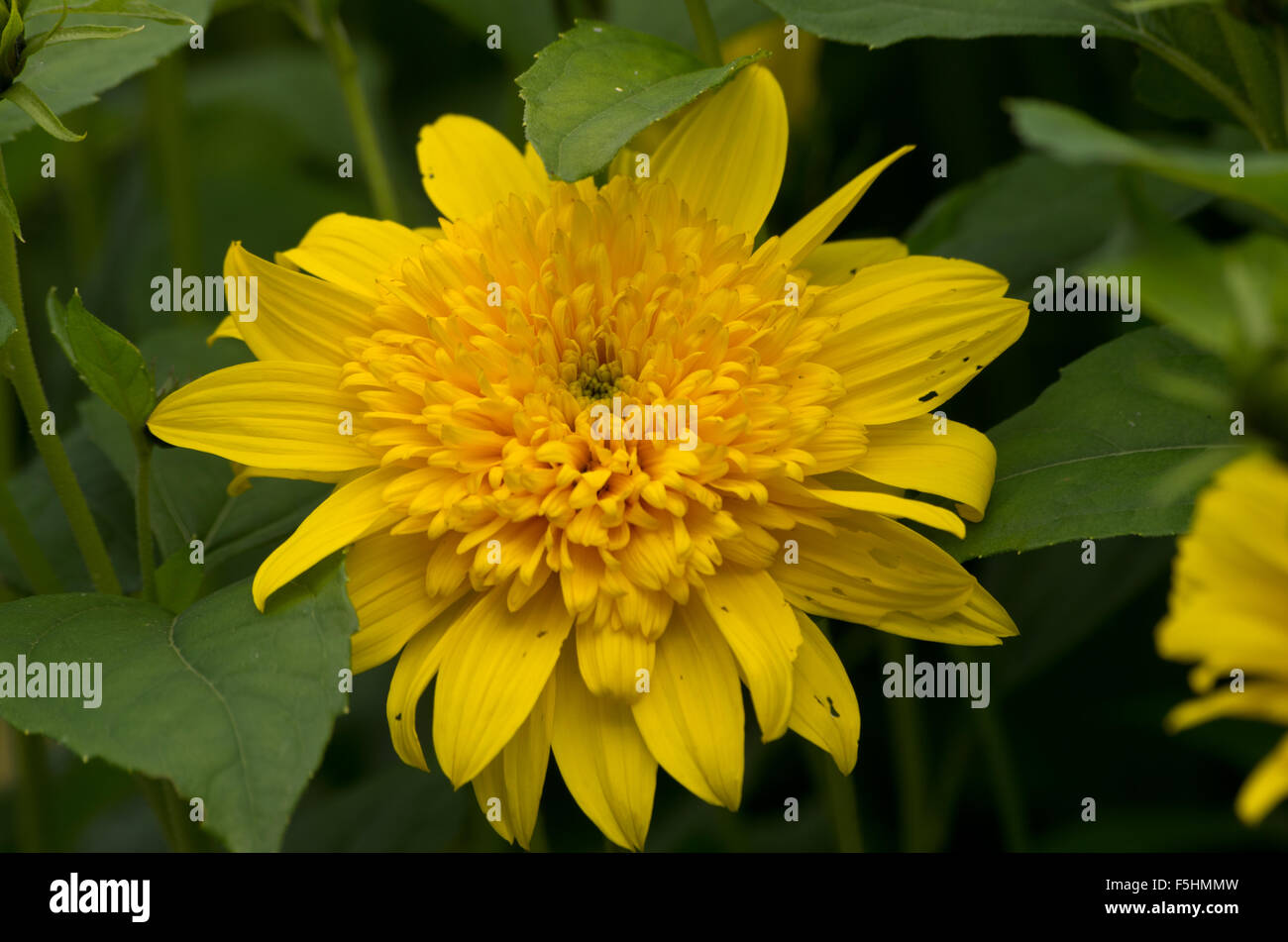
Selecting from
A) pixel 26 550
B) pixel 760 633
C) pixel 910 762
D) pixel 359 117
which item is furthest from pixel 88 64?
pixel 910 762

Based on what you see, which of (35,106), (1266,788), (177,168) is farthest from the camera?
(177,168)

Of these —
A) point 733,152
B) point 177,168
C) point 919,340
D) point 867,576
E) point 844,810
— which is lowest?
point 844,810

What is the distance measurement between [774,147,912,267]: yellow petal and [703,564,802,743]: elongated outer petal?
0.15 meters

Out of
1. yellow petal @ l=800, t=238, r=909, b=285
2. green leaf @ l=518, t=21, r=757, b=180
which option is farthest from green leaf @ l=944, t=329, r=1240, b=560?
green leaf @ l=518, t=21, r=757, b=180

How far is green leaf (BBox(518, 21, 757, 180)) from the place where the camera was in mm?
504

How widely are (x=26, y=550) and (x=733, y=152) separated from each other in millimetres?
412

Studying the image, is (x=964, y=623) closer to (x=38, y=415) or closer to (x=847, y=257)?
(x=847, y=257)

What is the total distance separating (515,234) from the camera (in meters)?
0.57

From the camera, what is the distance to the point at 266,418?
56 centimetres

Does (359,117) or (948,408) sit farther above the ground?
(359,117)

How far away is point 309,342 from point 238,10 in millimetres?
883

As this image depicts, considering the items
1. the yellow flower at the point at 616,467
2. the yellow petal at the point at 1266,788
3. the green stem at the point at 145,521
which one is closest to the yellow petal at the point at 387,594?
the yellow flower at the point at 616,467

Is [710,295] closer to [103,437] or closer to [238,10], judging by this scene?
[103,437]

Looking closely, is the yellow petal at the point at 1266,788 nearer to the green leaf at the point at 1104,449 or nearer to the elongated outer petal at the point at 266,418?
the green leaf at the point at 1104,449
